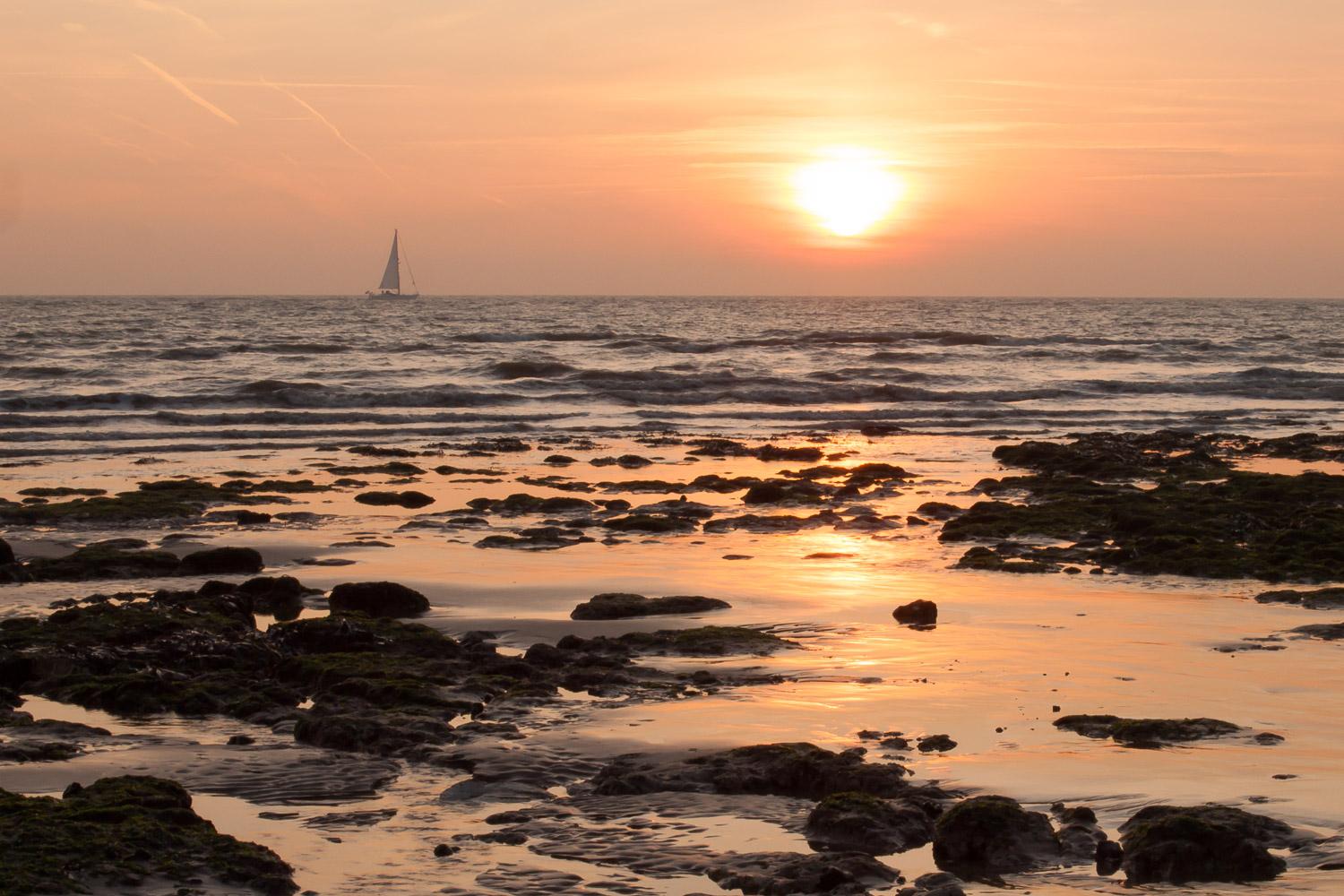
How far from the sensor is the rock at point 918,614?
11289mm

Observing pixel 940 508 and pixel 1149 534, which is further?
pixel 940 508

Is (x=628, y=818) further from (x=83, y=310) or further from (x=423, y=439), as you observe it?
(x=83, y=310)

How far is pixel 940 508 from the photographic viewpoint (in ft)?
61.5

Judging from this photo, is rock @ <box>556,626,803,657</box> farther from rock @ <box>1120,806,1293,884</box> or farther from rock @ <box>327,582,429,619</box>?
rock @ <box>1120,806,1293,884</box>

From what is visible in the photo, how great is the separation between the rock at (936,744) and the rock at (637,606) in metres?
4.34

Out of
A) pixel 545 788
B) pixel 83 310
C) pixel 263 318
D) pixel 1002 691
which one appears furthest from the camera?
pixel 83 310

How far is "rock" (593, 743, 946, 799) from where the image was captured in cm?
695

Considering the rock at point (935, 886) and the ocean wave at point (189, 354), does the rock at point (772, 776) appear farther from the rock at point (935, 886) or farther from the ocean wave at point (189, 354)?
the ocean wave at point (189, 354)

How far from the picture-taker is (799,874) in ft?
18.5

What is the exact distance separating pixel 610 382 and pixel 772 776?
4166cm

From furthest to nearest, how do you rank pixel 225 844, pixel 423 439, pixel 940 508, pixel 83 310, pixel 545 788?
1. pixel 83 310
2. pixel 423 439
3. pixel 940 508
4. pixel 545 788
5. pixel 225 844

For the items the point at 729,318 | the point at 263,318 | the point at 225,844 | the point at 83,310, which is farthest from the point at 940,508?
the point at 83,310

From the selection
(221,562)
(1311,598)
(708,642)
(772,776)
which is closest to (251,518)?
(221,562)

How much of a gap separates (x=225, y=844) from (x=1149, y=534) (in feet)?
41.3
